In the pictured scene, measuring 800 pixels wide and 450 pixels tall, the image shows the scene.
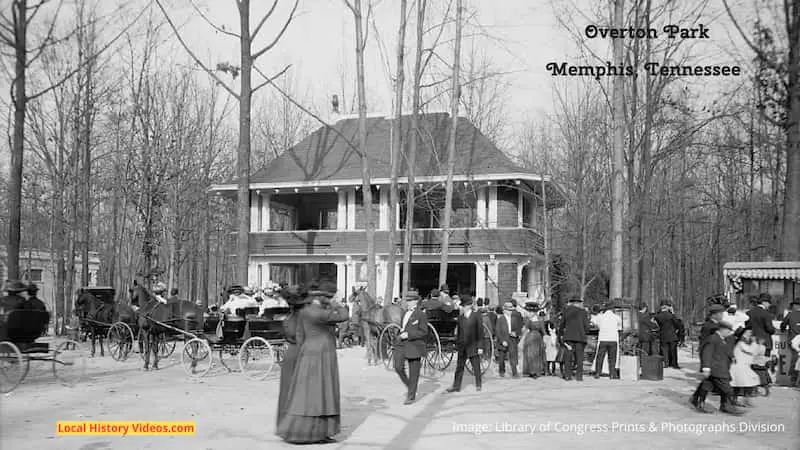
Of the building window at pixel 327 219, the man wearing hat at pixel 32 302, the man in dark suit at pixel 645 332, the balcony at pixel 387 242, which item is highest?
the building window at pixel 327 219

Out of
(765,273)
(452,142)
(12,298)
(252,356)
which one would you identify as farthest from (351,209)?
(12,298)

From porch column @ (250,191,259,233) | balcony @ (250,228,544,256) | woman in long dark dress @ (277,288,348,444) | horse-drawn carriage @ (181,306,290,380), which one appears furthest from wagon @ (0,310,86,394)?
porch column @ (250,191,259,233)

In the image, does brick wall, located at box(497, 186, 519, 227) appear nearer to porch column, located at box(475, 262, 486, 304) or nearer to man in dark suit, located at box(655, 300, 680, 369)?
porch column, located at box(475, 262, 486, 304)

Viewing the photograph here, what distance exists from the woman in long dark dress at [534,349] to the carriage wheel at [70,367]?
29.2ft

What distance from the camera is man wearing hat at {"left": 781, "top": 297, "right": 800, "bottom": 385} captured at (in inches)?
533

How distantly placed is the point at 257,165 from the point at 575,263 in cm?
2317

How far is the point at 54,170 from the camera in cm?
2694

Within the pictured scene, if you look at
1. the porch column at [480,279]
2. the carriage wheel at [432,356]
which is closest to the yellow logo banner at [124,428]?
the carriage wheel at [432,356]

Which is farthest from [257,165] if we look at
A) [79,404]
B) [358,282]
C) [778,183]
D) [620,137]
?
[79,404]

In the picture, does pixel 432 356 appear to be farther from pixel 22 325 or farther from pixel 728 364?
pixel 22 325

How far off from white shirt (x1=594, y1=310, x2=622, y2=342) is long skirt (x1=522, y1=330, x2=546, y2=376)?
4.36ft

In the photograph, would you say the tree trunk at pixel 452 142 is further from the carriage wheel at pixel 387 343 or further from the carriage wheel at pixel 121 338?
the carriage wheel at pixel 121 338

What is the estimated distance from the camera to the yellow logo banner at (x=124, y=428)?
8.68 metres

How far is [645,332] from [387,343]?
19.7ft
